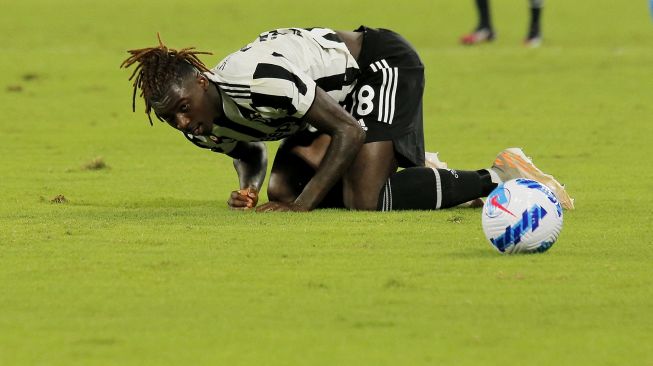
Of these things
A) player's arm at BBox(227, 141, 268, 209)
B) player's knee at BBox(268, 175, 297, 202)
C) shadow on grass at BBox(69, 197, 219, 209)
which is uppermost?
player's arm at BBox(227, 141, 268, 209)

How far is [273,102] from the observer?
10.5m

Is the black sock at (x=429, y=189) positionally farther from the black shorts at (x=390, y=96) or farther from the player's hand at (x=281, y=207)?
the player's hand at (x=281, y=207)

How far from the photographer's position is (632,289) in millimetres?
8164

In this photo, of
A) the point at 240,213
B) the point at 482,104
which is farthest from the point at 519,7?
the point at 240,213

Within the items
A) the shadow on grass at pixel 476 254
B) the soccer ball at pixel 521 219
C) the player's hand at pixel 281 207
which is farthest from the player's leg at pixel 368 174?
the soccer ball at pixel 521 219

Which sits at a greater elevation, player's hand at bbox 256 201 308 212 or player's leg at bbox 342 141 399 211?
player's leg at bbox 342 141 399 211

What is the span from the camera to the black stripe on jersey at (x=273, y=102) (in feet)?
34.3

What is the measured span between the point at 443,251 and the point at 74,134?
1051 centimetres

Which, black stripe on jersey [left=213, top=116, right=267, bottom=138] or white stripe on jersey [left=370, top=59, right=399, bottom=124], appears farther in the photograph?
white stripe on jersey [left=370, top=59, right=399, bottom=124]

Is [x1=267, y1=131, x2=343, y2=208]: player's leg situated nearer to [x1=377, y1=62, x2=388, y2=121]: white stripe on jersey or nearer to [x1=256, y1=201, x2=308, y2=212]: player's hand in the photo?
[x1=256, y1=201, x2=308, y2=212]: player's hand

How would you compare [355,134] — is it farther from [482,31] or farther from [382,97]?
[482,31]

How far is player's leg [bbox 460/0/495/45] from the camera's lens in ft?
98.5

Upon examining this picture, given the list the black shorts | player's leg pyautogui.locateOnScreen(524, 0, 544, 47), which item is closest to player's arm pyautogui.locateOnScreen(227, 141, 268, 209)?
the black shorts

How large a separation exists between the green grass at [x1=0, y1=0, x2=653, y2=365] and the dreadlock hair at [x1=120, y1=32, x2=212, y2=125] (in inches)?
38.9
